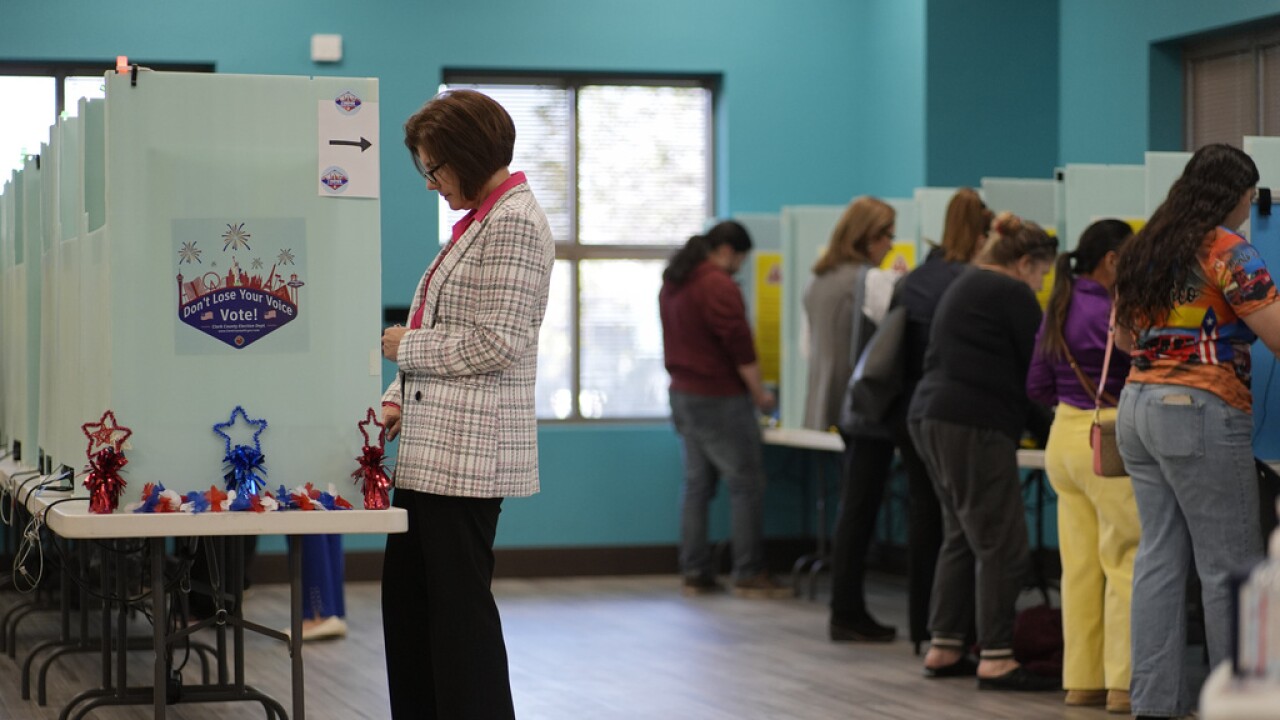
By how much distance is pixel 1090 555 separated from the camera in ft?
14.9

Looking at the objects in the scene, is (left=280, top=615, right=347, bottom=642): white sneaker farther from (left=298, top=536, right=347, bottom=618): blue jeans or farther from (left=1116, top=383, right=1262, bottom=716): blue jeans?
(left=1116, top=383, right=1262, bottom=716): blue jeans

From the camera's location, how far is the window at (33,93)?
732cm

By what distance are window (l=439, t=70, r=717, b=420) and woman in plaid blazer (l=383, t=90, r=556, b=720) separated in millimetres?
4793

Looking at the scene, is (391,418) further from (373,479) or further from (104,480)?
(104,480)

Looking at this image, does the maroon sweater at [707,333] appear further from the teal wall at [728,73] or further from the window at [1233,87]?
the window at [1233,87]

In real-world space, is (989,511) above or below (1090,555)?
above

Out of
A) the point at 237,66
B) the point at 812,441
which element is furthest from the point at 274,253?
the point at 237,66

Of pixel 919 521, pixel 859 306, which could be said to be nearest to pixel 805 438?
pixel 859 306

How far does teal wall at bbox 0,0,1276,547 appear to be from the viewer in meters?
7.29

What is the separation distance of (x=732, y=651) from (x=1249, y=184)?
8.45ft

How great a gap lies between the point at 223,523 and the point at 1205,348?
7.29ft

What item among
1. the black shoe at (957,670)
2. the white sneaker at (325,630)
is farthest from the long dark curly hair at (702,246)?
the black shoe at (957,670)

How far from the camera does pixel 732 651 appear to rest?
5.60 m

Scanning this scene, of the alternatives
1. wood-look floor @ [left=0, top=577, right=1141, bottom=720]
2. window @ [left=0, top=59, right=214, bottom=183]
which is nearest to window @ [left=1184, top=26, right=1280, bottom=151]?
wood-look floor @ [left=0, top=577, right=1141, bottom=720]
